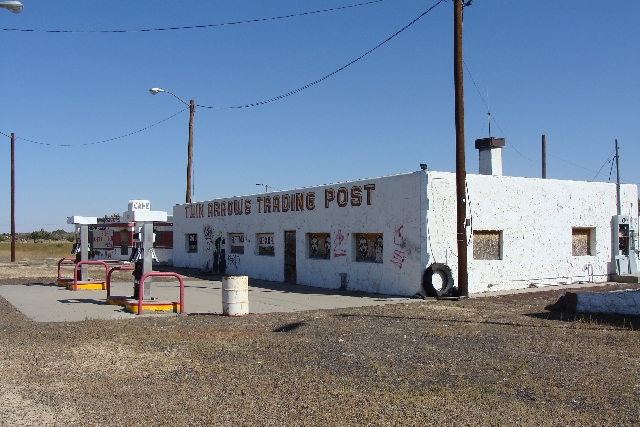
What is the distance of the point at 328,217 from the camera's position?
2170 centimetres

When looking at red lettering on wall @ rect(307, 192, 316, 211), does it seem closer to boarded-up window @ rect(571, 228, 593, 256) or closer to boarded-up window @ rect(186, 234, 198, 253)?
boarded-up window @ rect(571, 228, 593, 256)

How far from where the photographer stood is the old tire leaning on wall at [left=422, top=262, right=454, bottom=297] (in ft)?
58.8

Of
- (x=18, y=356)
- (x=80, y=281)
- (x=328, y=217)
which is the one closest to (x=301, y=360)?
(x=18, y=356)

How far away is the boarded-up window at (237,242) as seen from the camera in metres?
28.3

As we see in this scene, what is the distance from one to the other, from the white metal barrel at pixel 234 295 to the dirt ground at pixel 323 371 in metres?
0.84

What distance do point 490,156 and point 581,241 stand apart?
4868 millimetres

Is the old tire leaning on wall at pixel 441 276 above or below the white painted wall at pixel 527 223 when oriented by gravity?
below

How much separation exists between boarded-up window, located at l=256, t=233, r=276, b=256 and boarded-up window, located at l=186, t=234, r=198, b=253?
7945mm

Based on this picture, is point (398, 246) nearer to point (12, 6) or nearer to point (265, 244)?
point (265, 244)

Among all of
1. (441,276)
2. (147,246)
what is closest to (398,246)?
(441,276)

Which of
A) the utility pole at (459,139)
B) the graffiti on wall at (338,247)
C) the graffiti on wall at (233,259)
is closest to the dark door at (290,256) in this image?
the graffiti on wall at (338,247)

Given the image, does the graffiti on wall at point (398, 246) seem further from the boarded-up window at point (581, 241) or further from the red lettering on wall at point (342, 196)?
the boarded-up window at point (581, 241)

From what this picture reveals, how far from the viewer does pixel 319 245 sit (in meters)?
22.6

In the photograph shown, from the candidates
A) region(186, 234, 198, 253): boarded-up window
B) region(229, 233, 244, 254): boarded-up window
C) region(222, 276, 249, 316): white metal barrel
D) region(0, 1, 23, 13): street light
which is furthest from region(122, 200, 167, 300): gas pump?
region(186, 234, 198, 253): boarded-up window
